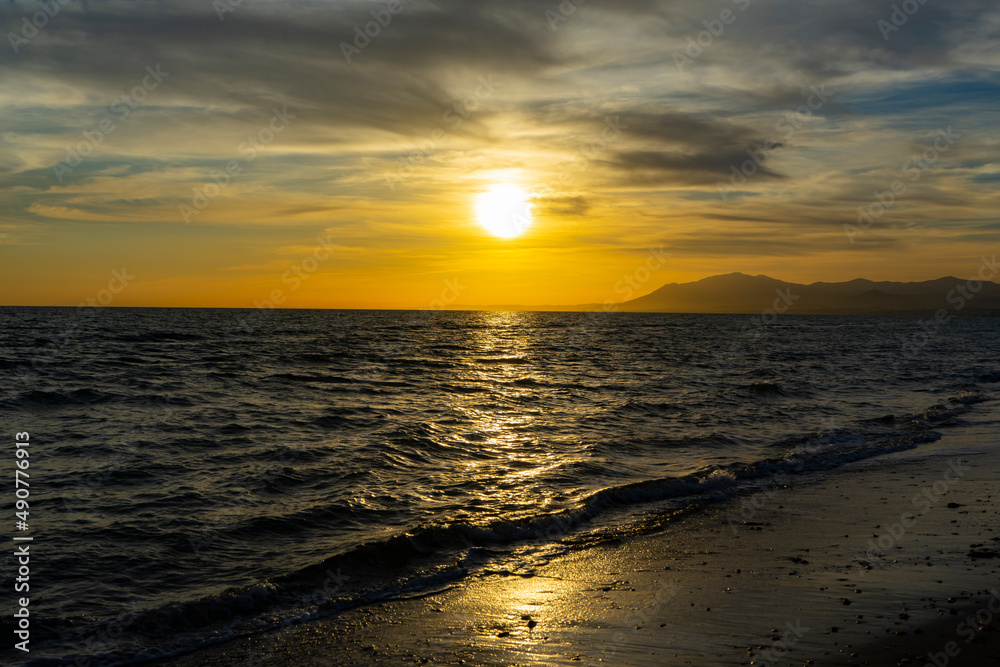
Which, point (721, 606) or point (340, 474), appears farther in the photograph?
point (340, 474)

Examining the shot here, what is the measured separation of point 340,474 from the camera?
1475cm

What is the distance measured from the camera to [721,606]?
7.86m

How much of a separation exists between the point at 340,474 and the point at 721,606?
30.6ft

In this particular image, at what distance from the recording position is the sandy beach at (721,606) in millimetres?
6652

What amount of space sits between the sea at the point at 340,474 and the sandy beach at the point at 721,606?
0.63 meters

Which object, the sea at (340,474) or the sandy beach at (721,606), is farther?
the sea at (340,474)

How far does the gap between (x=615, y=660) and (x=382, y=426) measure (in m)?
15.2

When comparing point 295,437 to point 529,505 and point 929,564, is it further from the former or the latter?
point 929,564

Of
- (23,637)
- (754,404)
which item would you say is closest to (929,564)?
(23,637)

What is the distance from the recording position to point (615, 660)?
6.51 meters

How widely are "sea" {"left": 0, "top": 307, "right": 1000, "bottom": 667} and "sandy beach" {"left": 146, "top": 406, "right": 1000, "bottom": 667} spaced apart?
629 millimetres

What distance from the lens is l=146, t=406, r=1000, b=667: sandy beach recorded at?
21.8ft

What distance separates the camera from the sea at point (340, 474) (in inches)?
334

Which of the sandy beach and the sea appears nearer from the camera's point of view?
the sandy beach
